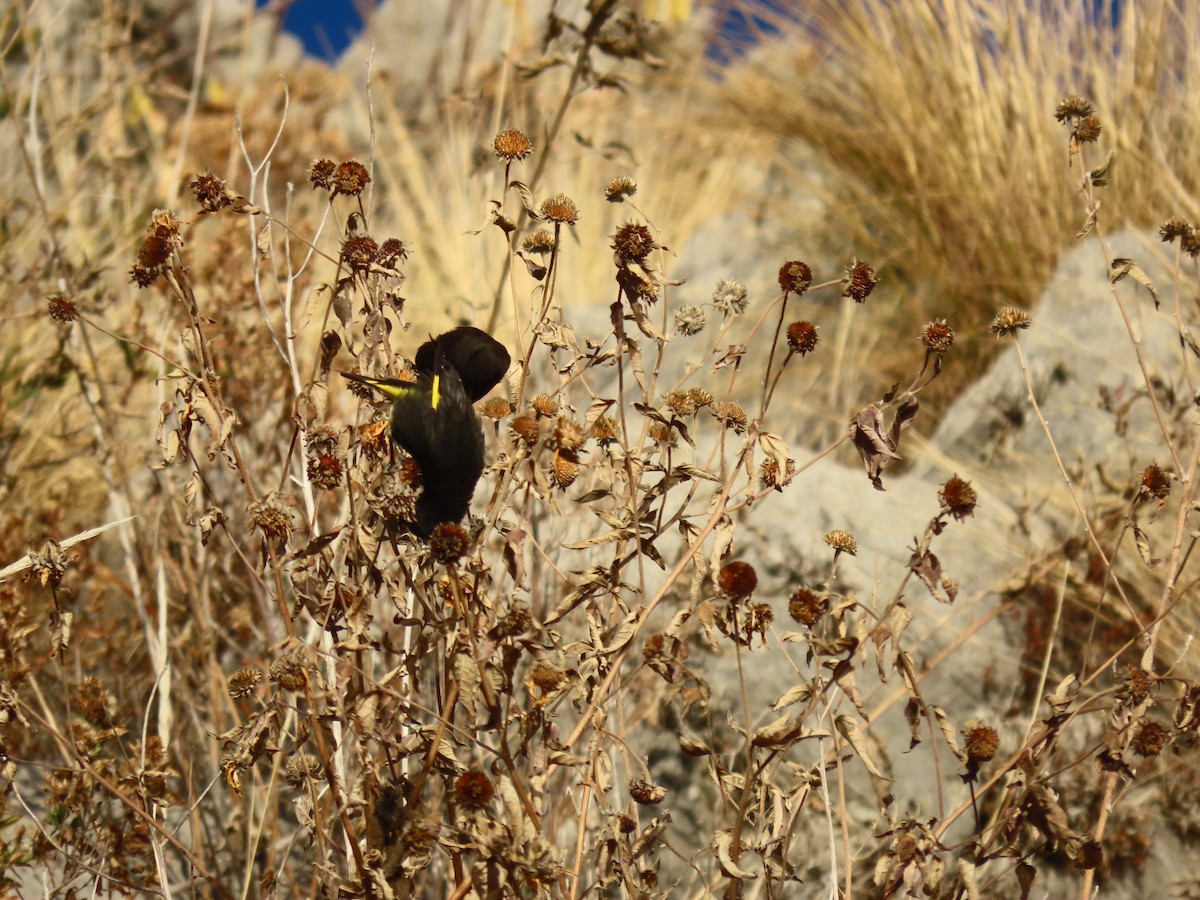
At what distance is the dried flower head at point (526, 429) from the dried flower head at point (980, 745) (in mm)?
628

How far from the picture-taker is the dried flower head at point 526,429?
4.66ft

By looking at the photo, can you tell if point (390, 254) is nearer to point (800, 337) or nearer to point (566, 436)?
point (566, 436)

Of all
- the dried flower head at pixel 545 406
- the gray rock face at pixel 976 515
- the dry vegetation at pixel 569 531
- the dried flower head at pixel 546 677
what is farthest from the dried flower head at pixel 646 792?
the gray rock face at pixel 976 515

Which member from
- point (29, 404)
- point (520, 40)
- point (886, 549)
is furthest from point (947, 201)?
point (520, 40)

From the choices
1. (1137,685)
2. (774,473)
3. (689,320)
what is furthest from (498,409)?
(1137,685)

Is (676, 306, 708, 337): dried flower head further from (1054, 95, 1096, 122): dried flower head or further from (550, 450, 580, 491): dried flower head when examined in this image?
(1054, 95, 1096, 122): dried flower head

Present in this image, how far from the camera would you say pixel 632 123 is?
8.20 meters

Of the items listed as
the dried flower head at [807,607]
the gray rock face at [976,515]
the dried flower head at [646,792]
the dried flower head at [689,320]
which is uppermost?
the dried flower head at [689,320]

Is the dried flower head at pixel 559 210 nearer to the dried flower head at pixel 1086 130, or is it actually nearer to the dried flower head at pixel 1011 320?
the dried flower head at pixel 1011 320

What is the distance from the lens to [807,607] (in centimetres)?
141

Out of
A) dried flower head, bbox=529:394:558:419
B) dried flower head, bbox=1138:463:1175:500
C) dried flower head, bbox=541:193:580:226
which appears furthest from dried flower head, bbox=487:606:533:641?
dried flower head, bbox=1138:463:1175:500

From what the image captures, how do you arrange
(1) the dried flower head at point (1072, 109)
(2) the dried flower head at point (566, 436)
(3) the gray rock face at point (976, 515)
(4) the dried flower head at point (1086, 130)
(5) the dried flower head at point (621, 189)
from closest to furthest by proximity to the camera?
(2) the dried flower head at point (566, 436)
(5) the dried flower head at point (621, 189)
(4) the dried flower head at point (1086, 130)
(1) the dried flower head at point (1072, 109)
(3) the gray rock face at point (976, 515)

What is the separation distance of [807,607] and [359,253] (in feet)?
2.24

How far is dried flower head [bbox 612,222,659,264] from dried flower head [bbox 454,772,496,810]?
62 cm
